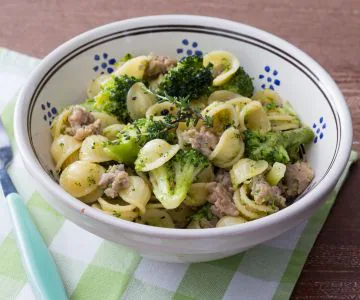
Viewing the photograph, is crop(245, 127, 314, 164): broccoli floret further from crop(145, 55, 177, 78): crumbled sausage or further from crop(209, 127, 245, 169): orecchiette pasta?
crop(145, 55, 177, 78): crumbled sausage

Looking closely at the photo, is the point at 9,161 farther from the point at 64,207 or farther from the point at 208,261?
the point at 208,261

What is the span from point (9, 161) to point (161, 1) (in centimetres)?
142

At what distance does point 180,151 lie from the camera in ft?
6.50

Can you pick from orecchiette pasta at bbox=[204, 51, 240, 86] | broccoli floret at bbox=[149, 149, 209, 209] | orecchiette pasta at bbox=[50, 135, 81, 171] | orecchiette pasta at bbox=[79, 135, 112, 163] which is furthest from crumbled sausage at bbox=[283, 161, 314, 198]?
orecchiette pasta at bbox=[50, 135, 81, 171]

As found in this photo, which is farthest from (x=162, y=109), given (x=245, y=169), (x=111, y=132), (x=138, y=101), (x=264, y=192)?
(x=264, y=192)

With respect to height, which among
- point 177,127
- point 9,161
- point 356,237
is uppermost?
point 177,127

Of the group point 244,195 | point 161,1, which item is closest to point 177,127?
point 244,195

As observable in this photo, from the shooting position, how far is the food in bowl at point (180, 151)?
1.94 meters

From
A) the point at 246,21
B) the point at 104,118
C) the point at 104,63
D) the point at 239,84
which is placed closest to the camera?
the point at 104,118

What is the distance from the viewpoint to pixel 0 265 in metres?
2.09

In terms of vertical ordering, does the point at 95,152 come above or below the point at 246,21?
above

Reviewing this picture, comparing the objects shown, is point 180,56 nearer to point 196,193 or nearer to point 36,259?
point 196,193

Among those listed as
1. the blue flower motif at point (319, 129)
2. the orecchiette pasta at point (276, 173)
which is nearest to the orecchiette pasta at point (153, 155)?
the orecchiette pasta at point (276, 173)

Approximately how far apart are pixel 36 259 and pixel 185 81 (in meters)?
0.86
